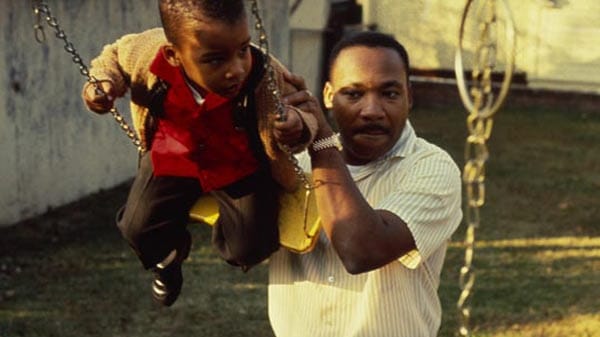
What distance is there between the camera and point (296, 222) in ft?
9.43

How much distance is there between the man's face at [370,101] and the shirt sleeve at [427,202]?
121mm

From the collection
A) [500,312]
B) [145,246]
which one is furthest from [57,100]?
[145,246]

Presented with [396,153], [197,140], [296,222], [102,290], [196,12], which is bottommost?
[102,290]

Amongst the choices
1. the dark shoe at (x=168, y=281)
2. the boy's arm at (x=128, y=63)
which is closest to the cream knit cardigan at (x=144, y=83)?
the boy's arm at (x=128, y=63)

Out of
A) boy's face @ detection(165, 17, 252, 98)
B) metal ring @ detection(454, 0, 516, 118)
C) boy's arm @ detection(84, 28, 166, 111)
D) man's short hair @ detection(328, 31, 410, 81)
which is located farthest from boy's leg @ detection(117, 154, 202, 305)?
metal ring @ detection(454, 0, 516, 118)

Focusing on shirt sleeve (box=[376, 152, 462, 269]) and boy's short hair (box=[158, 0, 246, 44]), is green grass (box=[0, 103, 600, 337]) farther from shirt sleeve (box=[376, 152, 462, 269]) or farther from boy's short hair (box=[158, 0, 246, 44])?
boy's short hair (box=[158, 0, 246, 44])

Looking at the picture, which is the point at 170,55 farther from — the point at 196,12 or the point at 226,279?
the point at 226,279

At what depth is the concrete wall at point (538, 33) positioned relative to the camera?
15.0 metres

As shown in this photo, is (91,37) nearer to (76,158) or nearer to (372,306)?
(76,158)

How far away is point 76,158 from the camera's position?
9211 mm

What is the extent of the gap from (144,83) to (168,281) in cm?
70

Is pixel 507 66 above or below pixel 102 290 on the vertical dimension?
above

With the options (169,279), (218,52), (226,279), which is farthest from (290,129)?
(226,279)

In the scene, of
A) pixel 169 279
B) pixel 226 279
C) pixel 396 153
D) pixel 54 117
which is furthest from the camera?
pixel 54 117
